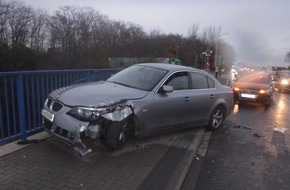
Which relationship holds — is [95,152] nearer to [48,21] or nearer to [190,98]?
[190,98]

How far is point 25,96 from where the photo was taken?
6.01m

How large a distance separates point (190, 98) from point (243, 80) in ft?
30.4

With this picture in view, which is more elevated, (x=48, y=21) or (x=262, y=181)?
(x=48, y=21)

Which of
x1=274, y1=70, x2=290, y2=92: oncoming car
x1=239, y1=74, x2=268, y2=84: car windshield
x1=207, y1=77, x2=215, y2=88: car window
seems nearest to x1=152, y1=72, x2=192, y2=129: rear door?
x1=207, y1=77, x2=215, y2=88: car window

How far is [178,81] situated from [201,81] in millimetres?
979

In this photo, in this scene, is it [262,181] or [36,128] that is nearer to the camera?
[262,181]

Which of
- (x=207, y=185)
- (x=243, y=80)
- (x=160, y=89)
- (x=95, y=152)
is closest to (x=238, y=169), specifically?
(x=207, y=185)

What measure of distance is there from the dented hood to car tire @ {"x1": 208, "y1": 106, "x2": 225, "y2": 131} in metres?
2.68

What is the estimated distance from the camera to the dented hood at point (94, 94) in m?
5.03

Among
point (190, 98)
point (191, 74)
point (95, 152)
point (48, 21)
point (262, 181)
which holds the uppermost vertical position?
point (48, 21)

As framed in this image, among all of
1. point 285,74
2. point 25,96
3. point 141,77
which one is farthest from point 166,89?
point 285,74

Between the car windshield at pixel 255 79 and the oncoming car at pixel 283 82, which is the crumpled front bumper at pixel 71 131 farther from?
the oncoming car at pixel 283 82

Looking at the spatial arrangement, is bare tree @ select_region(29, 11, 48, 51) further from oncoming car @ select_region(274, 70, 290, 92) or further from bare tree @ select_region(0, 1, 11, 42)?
oncoming car @ select_region(274, 70, 290, 92)

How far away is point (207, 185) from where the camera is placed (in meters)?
4.85
